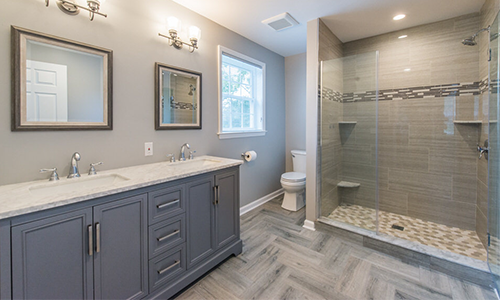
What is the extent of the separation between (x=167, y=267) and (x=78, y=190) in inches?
29.7

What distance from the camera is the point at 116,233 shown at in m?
1.27

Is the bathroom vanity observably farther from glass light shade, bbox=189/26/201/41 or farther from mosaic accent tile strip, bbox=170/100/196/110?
glass light shade, bbox=189/26/201/41

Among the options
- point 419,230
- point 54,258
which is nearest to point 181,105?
point 54,258

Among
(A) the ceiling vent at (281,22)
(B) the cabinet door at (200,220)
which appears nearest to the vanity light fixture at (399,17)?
(A) the ceiling vent at (281,22)

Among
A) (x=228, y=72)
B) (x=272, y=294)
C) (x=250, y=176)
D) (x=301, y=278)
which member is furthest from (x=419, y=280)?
(x=228, y=72)

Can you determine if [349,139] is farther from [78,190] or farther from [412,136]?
[78,190]

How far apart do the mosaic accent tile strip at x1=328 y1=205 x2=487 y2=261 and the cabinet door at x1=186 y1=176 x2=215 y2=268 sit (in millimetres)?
1570

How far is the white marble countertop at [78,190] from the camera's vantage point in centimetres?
99

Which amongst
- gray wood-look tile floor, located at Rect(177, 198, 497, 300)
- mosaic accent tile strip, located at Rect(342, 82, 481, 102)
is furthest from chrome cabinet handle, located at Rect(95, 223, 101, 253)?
mosaic accent tile strip, located at Rect(342, 82, 481, 102)

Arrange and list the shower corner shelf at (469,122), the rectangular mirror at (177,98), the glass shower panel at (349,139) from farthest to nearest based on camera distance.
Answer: the glass shower panel at (349,139)
the shower corner shelf at (469,122)
the rectangular mirror at (177,98)

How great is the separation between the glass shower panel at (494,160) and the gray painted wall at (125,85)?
2.37 meters

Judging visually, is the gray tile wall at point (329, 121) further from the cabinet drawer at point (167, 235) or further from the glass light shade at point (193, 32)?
the cabinet drawer at point (167, 235)

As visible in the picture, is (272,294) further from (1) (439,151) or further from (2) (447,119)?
(2) (447,119)

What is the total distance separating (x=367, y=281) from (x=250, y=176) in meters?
1.83
